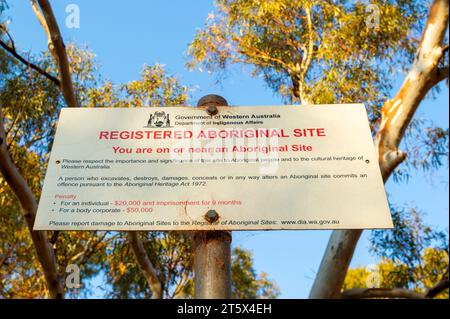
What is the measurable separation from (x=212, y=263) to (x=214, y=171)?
1.00 feet

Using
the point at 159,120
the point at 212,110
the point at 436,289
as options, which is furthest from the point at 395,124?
the point at 159,120

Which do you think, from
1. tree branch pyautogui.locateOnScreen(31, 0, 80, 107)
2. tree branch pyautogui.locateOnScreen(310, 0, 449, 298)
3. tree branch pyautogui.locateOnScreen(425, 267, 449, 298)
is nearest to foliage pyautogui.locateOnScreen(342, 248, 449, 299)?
tree branch pyautogui.locateOnScreen(425, 267, 449, 298)

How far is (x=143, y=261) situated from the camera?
4.99 metres

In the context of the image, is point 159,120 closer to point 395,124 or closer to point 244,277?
point 395,124

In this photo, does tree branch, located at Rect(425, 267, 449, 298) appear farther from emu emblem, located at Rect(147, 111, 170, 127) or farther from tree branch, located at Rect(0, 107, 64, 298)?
emu emblem, located at Rect(147, 111, 170, 127)

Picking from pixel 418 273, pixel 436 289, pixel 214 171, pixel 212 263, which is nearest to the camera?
pixel 212 263

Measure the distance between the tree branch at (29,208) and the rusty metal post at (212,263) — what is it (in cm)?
258

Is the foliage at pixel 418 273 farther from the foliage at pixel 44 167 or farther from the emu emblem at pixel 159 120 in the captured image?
the emu emblem at pixel 159 120

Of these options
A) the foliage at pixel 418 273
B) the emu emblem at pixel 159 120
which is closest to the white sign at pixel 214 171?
the emu emblem at pixel 159 120

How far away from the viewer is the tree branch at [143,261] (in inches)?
183

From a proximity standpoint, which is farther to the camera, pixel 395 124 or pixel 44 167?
pixel 44 167

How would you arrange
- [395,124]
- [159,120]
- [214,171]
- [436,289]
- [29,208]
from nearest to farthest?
[214,171], [159,120], [29,208], [395,124], [436,289]
